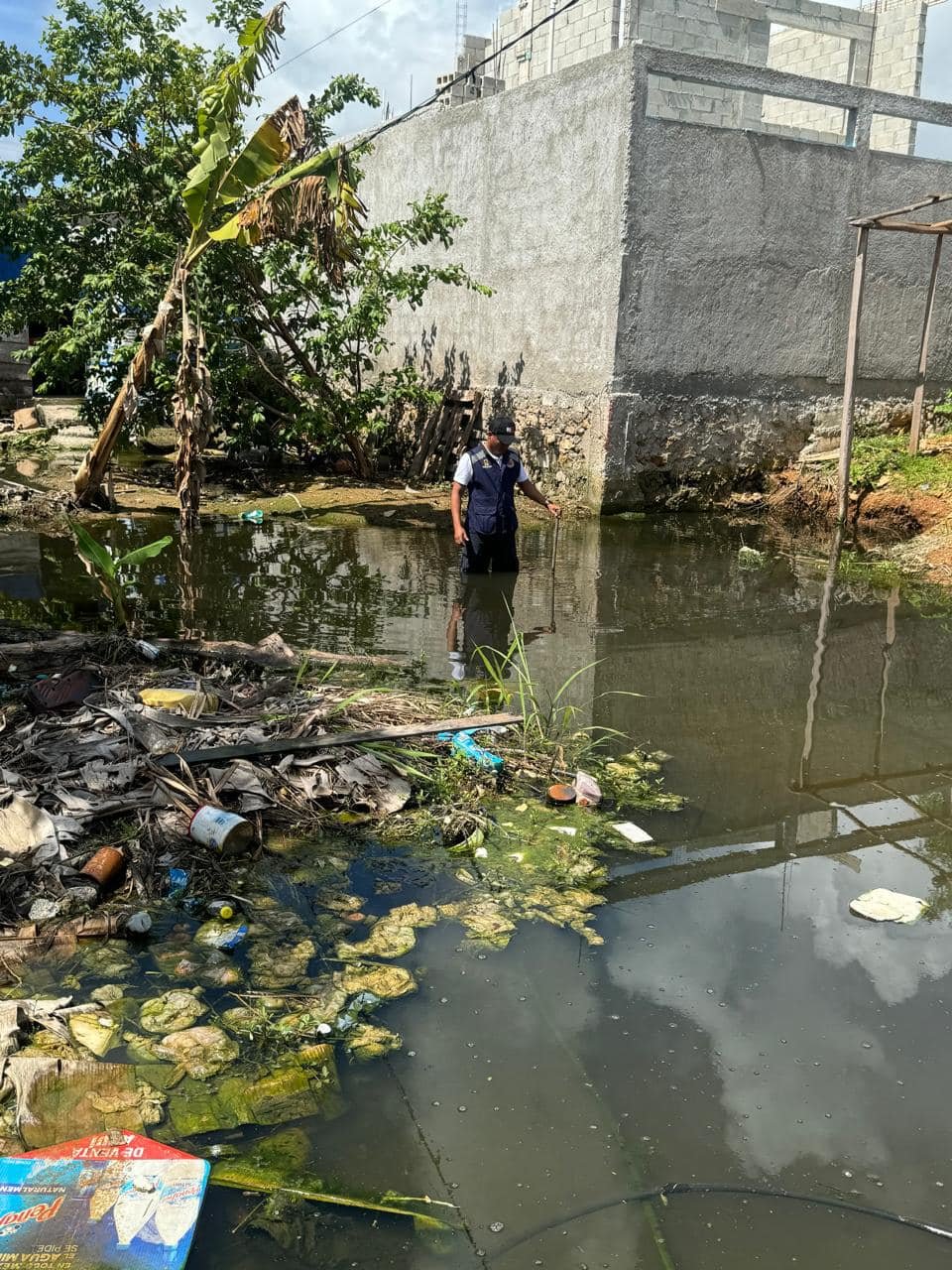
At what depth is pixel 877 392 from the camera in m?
13.1

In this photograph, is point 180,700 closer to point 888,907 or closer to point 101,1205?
point 101,1205

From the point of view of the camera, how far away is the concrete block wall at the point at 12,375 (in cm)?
1814

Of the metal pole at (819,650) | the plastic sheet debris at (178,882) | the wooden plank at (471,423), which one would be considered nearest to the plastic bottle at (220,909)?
the plastic sheet debris at (178,882)

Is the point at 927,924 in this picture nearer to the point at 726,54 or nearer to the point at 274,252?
the point at 274,252

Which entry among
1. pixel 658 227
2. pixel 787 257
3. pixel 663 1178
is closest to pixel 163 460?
pixel 658 227

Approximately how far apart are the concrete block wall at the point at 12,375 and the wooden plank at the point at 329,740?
1586 centimetres

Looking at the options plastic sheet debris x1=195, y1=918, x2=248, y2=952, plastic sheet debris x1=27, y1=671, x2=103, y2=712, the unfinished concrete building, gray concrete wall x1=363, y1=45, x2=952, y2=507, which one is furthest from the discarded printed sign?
the unfinished concrete building

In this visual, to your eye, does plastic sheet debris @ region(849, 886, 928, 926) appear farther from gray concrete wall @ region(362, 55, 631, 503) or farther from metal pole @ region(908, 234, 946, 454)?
metal pole @ region(908, 234, 946, 454)

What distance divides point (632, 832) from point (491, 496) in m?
4.08

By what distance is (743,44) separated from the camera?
1836 centimetres

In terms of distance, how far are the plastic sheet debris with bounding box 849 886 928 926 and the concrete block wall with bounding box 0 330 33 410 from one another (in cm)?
1787

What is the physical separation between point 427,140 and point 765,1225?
1421 cm

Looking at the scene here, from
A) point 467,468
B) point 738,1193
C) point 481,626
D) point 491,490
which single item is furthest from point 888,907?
point 467,468

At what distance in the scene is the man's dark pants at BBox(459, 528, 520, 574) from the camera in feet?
27.5
